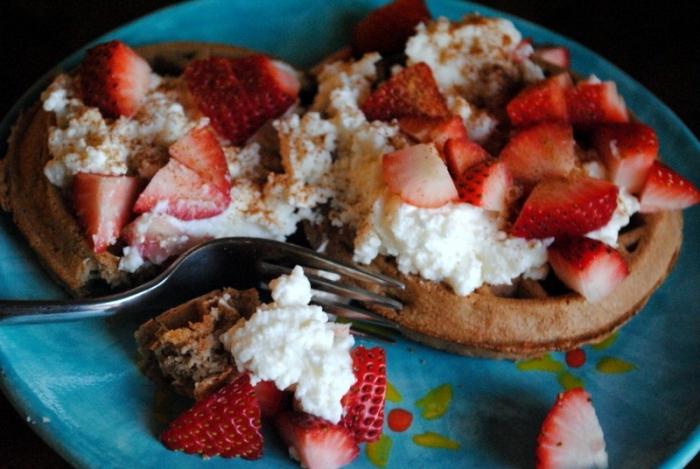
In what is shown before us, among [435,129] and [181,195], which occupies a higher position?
[435,129]

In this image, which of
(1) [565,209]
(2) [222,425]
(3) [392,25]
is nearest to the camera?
(2) [222,425]

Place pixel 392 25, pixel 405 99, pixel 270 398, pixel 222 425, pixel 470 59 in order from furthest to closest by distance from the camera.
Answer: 1. pixel 392 25
2. pixel 470 59
3. pixel 405 99
4. pixel 270 398
5. pixel 222 425

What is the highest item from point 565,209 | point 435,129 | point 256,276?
point 435,129

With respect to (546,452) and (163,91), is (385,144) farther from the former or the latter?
(546,452)

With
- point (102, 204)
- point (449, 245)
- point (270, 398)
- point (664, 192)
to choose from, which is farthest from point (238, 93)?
point (664, 192)

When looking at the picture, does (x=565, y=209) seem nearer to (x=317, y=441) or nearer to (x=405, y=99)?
(x=405, y=99)

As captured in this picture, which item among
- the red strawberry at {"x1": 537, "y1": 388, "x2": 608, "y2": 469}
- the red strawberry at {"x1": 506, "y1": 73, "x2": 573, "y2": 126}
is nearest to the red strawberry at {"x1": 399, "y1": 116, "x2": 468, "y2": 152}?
the red strawberry at {"x1": 506, "y1": 73, "x2": 573, "y2": 126}

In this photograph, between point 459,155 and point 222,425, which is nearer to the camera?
point 222,425

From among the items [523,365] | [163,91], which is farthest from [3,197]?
[523,365]
